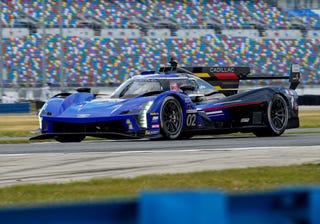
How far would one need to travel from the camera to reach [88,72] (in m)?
44.5

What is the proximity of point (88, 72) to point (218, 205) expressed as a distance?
42408 mm

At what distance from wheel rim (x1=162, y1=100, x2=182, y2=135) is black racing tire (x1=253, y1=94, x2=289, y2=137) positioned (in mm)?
2130

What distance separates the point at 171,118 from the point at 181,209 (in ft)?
35.1

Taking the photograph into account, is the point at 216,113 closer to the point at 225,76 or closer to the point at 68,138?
the point at 225,76

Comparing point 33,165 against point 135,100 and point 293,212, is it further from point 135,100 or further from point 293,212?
point 293,212

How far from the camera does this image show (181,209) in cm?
234

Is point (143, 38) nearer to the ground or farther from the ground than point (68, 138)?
farther from the ground

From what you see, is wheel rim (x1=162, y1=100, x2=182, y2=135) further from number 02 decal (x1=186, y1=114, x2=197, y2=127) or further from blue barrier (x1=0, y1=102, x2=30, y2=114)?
blue barrier (x1=0, y1=102, x2=30, y2=114)

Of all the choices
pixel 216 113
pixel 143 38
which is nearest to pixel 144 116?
pixel 216 113

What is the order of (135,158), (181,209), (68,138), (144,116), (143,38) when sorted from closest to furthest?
1. (181,209)
2. (135,158)
3. (144,116)
4. (68,138)
5. (143,38)

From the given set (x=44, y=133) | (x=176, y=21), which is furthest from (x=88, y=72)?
(x=44, y=133)

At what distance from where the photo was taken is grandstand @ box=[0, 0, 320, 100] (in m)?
44.6

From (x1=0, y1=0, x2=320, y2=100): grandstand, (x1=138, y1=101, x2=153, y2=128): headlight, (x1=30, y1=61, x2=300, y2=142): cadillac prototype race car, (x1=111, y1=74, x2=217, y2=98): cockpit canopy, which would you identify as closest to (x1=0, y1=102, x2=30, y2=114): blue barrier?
(x1=0, y1=0, x2=320, y2=100): grandstand

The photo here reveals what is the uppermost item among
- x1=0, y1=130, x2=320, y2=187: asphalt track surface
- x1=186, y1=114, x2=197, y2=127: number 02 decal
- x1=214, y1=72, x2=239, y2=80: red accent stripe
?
x1=214, y1=72, x2=239, y2=80: red accent stripe
